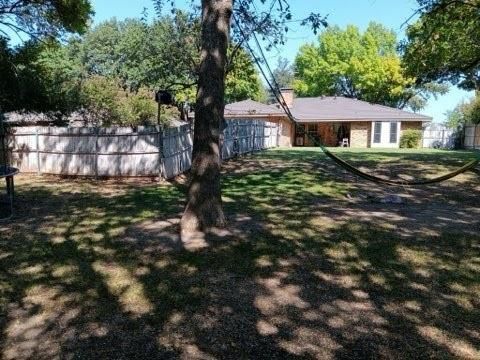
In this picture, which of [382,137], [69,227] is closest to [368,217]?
[69,227]

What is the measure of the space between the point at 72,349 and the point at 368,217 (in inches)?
218

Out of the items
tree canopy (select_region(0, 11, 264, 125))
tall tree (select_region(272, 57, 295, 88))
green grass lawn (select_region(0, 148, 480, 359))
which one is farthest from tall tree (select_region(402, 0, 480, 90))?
tall tree (select_region(272, 57, 295, 88))

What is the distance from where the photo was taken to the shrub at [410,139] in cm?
3272

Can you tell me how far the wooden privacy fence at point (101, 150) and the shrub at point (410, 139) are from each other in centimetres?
2188

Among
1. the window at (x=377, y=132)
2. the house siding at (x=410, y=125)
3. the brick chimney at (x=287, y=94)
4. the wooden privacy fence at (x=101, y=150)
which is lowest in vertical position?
the wooden privacy fence at (x=101, y=150)

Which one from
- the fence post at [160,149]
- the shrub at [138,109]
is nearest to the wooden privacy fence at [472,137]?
the shrub at [138,109]

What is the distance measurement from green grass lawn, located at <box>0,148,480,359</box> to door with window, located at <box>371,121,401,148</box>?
81.5 feet

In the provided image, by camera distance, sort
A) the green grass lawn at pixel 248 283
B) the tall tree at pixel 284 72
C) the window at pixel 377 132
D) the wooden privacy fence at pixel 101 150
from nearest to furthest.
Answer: the green grass lawn at pixel 248 283 < the wooden privacy fence at pixel 101 150 < the window at pixel 377 132 < the tall tree at pixel 284 72

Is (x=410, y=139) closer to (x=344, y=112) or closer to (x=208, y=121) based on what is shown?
(x=344, y=112)

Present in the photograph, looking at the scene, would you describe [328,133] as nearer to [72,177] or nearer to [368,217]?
[72,177]

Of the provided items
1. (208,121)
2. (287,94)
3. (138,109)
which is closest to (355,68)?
(287,94)

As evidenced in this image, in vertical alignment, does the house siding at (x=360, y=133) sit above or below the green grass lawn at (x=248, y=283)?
above

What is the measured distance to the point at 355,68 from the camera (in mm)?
48312

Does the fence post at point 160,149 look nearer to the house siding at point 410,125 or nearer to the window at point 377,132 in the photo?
the window at point 377,132
